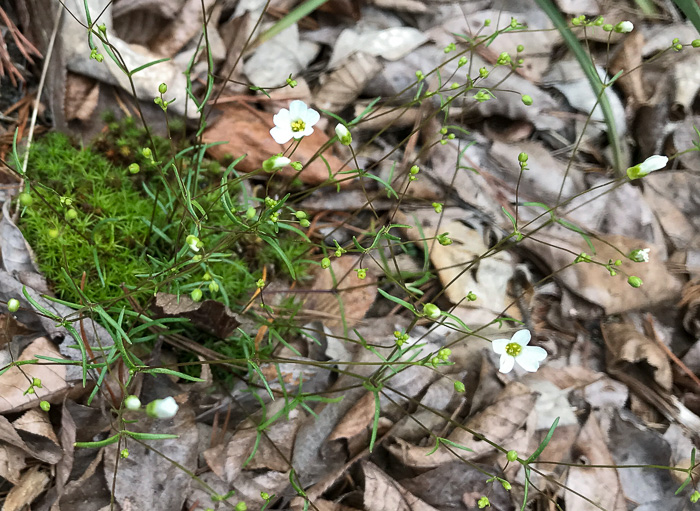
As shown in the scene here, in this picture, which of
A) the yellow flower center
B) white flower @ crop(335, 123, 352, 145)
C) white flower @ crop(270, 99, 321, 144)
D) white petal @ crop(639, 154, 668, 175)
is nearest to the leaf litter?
the yellow flower center

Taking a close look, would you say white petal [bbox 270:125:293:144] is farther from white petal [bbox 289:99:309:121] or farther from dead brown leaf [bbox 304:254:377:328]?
dead brown leaf [bbox 304:254:377:328]

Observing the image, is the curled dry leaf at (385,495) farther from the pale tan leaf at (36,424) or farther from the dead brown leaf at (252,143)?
the dead brown leaf at (252,143)

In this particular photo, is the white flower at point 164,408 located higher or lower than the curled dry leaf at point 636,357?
higher

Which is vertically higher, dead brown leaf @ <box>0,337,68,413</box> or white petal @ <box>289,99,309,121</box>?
white petal @ <box>289,99,309,121</box>

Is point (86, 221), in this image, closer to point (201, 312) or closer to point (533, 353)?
point (201, 312)

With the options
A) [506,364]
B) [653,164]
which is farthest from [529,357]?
[653,164]

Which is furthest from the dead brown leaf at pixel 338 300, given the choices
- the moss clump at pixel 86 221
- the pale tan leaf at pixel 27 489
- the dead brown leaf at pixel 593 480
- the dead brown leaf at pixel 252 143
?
the pale tan leaf at pixel 27 489

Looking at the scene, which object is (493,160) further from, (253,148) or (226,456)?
(226,456)
